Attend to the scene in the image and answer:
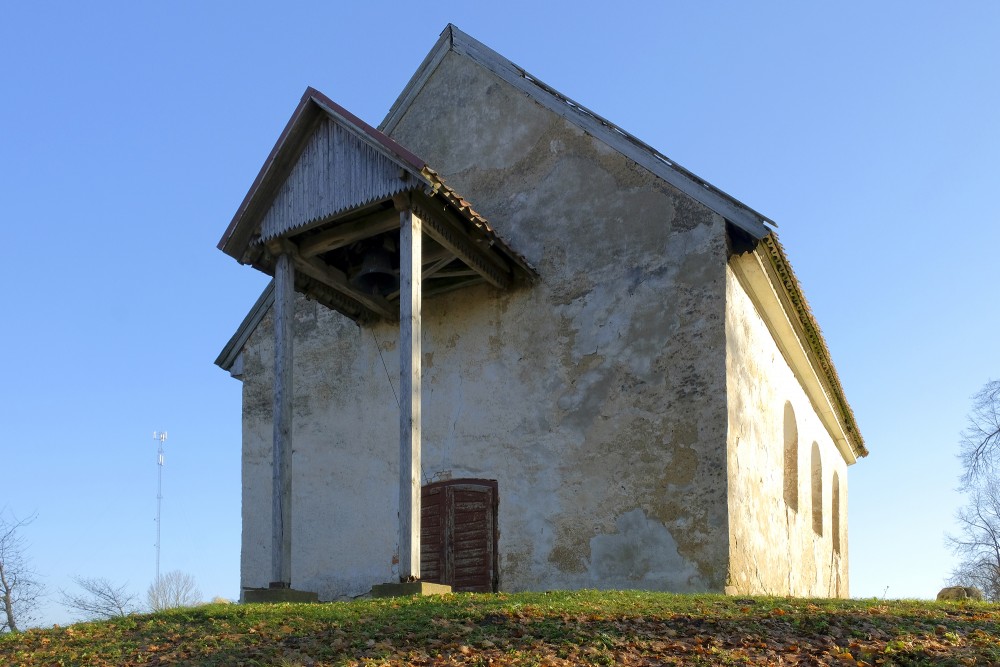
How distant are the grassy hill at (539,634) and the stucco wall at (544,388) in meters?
2.46

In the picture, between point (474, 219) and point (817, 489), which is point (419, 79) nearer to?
point (474, 219)

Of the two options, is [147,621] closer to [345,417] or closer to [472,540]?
[472,540]

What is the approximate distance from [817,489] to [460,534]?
900cm

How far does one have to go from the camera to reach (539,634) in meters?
7.96

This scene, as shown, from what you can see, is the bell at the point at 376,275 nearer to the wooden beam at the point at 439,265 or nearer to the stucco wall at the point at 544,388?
the wooden beam at the point at 439,265

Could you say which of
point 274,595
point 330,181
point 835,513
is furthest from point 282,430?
point 835,513

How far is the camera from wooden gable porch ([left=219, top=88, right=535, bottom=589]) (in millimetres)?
11531

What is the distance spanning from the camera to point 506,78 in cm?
1527

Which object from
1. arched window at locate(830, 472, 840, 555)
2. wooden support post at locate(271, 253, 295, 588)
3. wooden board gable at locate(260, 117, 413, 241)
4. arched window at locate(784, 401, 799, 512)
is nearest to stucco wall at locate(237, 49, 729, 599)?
wooden support post at locate(271, 253, 295, 588)

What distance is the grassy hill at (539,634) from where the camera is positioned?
24.5 ft

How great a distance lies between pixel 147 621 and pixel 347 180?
225 inches

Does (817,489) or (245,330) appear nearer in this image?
(245,330)

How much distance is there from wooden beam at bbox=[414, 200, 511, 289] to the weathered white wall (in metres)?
3.26

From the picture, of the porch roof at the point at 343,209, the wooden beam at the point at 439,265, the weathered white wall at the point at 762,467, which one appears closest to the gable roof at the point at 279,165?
the porch roof at the point at 343,209
